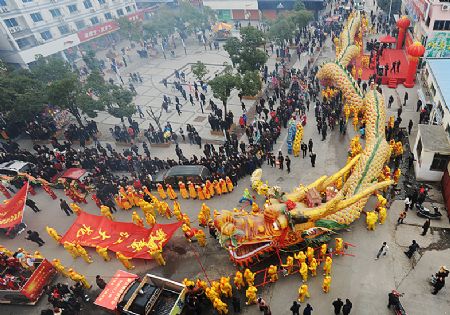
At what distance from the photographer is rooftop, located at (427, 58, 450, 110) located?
15.9 meters

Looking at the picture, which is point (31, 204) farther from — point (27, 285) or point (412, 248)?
point (412, 248)

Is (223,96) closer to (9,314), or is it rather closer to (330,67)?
(330,67)

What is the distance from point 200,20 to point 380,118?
28.3 m

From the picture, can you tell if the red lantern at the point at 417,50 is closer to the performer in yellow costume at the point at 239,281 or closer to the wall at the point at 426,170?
the wall at the point at 426,170

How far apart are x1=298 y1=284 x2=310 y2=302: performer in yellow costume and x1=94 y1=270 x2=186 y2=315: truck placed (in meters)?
3.72

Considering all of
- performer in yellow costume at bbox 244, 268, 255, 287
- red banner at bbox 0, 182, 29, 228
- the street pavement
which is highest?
red banner at bbox 0, 182, 29, 228

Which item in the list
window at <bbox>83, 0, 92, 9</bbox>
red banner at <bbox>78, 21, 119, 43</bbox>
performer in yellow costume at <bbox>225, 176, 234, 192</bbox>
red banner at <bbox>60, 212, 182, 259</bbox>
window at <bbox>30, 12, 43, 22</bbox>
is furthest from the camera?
window at <bbox>83, 0, 92, 9</bbox>

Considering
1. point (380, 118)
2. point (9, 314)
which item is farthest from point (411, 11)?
point (9, 314)

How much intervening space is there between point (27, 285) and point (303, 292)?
32.5 ft

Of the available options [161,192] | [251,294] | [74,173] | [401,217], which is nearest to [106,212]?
[161,192]

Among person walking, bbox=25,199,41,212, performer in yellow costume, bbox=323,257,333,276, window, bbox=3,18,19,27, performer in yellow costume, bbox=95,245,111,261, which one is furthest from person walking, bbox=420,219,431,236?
window, bbox=3,18,19,27

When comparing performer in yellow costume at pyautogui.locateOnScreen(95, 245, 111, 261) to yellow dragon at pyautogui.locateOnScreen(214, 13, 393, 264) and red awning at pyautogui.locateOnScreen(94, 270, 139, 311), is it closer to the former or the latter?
red awning at pyautogui.locateOnScreen(94, 270, 139, 311)

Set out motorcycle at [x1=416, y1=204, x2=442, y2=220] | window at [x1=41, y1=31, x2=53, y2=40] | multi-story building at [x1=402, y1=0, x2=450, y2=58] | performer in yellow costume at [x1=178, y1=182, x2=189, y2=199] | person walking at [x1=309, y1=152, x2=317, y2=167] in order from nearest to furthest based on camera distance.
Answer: motorcycle at [x1=416, y1=204, x2=442, y2=220], performer in yellow costume at [x1=178, y1=182, x2=189, y2=199], person walking at [x1=309, y1=152, x2=317, y2=167], multi-story building at [x1=402, y1=0, x2=450, y2=58], window at [x1=41, y1=31, x2=53, y2=40]

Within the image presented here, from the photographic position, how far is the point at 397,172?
1380 centimetres
